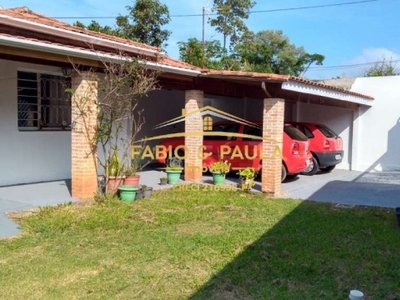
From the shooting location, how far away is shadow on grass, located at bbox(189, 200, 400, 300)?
12.6ft

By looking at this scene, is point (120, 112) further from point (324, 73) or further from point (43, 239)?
point (324, 73)

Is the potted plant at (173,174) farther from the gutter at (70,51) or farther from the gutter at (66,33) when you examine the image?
the gutter at (66,33)

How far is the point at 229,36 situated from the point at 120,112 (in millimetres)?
22019

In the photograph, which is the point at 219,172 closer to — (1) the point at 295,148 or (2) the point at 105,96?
(1) the point at 295,148

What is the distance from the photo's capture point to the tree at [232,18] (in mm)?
27500

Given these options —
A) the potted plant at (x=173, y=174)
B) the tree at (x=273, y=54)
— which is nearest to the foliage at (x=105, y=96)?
the potted plant at (x=173, y=174)

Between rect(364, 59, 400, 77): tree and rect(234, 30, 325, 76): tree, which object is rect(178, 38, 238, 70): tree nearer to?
rect(234, 30, 325, 76): tree

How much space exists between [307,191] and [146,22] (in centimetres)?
1605

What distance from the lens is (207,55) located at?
2380 centimetres

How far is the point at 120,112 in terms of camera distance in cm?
786

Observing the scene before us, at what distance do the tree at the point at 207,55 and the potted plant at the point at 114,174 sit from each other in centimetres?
1331

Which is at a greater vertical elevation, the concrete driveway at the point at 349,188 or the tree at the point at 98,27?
the tree at the point at 98,27

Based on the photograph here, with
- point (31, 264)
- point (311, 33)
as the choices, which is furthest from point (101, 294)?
point (311, 33)

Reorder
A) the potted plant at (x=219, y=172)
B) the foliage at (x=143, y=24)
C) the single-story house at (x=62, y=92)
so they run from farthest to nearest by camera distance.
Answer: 1. the foliage at (x=143, y=24)
2. the potted plant at (x=219, y=172)
3. the single-story house at (x=62, y=92)
